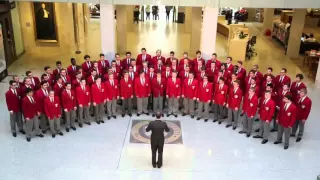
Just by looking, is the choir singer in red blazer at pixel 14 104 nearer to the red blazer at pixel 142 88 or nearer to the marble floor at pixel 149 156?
the marble floor at pixel 149 156

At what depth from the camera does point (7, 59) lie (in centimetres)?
1561

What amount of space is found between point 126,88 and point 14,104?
316 centimetres

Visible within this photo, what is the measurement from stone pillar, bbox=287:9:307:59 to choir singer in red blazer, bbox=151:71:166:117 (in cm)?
886

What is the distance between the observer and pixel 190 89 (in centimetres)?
1105

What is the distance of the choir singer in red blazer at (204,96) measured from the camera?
10.8 meters

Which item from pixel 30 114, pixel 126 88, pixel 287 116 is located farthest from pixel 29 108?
pixel 287 116

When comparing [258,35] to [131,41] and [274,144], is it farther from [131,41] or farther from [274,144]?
[274,144]

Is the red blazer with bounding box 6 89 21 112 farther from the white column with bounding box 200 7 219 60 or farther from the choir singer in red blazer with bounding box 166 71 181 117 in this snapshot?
the white column with bounding box 200 7 219 60

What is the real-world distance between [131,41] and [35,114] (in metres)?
10.4

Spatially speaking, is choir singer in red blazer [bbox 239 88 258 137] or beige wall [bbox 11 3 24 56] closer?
choir singer in red blazer [bbox 239 88 258 137]

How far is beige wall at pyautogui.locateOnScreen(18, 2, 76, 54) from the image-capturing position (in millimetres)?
16812

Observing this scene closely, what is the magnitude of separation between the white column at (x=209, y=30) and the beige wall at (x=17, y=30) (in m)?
8.49

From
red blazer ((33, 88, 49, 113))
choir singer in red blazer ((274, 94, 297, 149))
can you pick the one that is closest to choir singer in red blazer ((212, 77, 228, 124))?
choir singer in red blazer ((274, 94, 297, 149))

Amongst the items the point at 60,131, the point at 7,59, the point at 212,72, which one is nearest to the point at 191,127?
the point at 212,72
